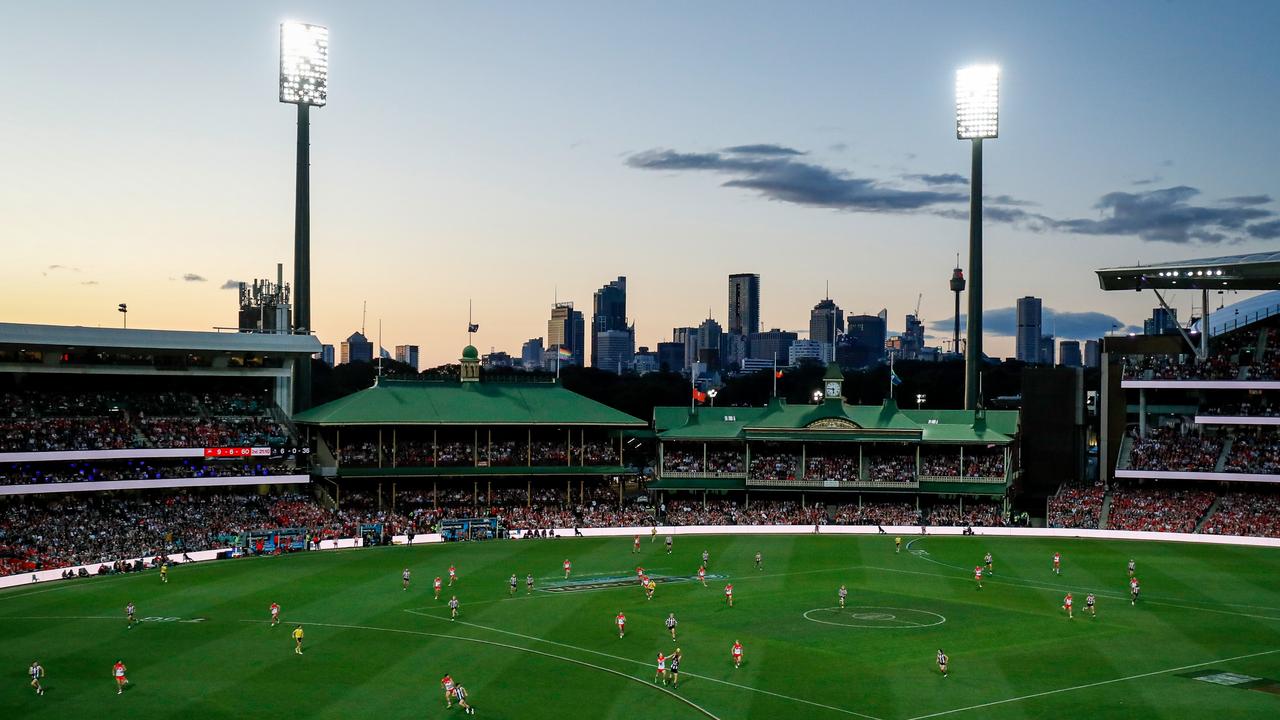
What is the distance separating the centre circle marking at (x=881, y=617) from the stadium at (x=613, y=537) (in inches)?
11.3

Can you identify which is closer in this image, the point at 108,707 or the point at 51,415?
the point at 108,707

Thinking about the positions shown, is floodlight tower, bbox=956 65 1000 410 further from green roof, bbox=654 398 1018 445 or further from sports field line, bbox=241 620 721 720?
sports field line, bbox=241 620 721 720

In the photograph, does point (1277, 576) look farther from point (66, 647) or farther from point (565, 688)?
point (66, 647)

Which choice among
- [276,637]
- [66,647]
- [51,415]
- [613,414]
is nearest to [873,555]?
[613,414]

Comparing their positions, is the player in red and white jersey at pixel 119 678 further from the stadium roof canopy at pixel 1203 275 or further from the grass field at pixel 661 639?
the stadium roof canopy at pixel 1203 275

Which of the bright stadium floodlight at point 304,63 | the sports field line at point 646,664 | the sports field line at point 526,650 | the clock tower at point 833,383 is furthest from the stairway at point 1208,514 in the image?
the bright stadium floodlight at point 304,63

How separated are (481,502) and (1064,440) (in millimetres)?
51602

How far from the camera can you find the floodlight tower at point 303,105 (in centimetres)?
10388

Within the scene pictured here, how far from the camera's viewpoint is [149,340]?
90438mm

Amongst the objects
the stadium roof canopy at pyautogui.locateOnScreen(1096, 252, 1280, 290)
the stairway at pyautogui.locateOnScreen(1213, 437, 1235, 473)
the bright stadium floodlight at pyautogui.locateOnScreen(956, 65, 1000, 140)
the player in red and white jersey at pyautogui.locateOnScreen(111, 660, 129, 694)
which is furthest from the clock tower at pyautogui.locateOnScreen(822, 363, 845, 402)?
the player in red and white jersey at pyautogui.locateOnScreen(111, 660, 129, 694)

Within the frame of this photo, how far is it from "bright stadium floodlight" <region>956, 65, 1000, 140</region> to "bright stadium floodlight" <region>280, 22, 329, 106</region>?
5985 cm

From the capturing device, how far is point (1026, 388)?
10762 cm

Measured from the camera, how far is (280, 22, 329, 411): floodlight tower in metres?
104

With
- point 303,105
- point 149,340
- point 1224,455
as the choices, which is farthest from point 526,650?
point 303,105
